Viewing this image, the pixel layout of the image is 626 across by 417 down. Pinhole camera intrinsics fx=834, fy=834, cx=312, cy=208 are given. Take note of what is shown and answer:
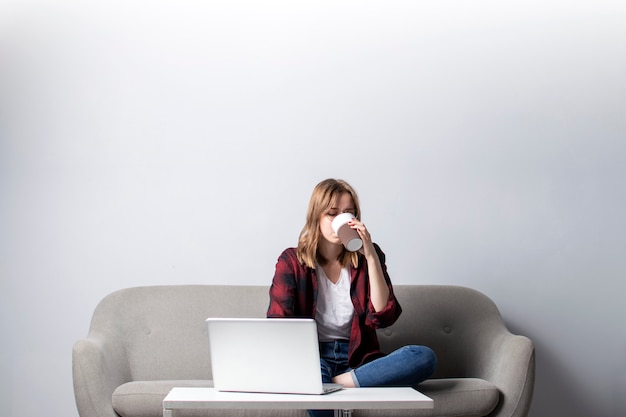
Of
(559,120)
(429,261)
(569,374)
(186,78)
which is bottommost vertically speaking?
(569,374)

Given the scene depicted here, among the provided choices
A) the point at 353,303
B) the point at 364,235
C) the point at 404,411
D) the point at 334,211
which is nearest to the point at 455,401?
the point at 404,411

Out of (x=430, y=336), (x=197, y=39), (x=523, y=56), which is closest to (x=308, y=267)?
(x=430, y=336)

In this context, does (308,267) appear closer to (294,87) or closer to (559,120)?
(294,87)

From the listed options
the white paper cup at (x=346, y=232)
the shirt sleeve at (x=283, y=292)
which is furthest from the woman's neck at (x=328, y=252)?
the white paper cup at (x=346, y=232)

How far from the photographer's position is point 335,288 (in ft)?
10.1

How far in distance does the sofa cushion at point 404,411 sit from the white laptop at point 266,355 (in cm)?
57

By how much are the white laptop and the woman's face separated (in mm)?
740

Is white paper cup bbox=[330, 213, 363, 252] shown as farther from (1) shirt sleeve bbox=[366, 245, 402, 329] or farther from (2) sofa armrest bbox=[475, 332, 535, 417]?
(2) sofa armrest bbox=[475, 332, 535, 417]

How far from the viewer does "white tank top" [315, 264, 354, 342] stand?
10.0ft

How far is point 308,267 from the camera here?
304cm

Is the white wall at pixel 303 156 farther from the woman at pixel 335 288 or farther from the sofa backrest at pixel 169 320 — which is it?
the woman at pixel 335 288

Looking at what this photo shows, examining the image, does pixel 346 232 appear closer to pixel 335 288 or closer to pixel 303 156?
pixel 335 288

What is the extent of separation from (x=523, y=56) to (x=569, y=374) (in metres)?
1.49

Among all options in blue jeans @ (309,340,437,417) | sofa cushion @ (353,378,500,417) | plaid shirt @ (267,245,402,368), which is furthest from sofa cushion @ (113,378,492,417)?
plaid shirt @ (267,245,402,368)
